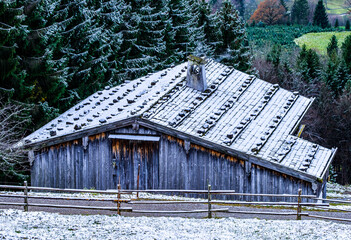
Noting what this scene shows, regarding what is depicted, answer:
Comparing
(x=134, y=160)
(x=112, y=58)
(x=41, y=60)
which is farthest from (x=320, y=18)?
(x=134, y=160)

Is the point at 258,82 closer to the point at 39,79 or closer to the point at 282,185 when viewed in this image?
the point at 282,185

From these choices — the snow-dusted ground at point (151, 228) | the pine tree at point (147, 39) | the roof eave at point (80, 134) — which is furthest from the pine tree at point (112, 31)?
the snow-dusted ground at point (151, 228)

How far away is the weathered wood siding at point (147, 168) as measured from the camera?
23.6 metres

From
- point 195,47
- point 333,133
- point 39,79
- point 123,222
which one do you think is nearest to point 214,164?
point 123,222

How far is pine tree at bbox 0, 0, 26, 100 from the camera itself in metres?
28.8

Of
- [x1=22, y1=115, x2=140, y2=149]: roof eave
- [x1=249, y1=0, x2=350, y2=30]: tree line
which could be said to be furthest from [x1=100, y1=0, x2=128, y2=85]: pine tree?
[x1=249, y1=0, x2=350, y2=30]: tree line

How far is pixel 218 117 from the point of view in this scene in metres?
26.0

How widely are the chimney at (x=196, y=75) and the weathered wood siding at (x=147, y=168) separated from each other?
207 inches

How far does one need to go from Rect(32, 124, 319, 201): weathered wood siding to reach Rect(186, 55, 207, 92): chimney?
5255mm

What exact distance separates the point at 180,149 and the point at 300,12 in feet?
390

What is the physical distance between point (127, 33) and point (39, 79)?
17155 mm

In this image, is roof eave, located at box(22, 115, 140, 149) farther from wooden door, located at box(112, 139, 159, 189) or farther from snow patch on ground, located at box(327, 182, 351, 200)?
snow patch on ground, located at box(327, 182, 351, 200)

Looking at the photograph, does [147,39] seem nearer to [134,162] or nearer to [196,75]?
[196,75]

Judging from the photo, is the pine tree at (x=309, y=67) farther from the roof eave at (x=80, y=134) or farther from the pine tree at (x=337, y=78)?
the roof eave at (x=80, y=134)
